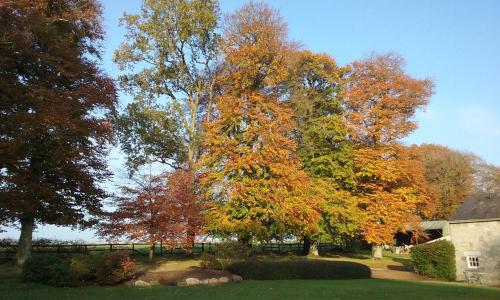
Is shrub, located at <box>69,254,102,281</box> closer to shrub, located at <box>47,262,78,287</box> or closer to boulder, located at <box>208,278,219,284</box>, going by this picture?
shrub, located at <box>47,262,78,287</box>

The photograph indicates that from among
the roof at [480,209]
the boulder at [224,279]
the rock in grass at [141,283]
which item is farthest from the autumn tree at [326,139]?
the rock in grass at [141,283]

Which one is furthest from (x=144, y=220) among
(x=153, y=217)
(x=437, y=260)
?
(x=437, y=260)

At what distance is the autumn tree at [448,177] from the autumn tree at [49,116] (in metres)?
50.6

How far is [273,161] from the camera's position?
33.1 m

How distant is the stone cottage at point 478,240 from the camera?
95.4ft

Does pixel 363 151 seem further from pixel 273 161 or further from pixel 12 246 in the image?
pixel 12 246

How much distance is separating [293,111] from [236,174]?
9657mm

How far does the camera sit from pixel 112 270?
20.1 m

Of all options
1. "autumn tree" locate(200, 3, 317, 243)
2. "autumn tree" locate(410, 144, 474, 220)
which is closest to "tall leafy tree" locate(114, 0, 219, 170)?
"autumn tree" locate(200, 3, 317, 243)

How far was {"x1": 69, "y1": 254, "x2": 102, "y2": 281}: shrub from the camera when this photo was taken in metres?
19.6

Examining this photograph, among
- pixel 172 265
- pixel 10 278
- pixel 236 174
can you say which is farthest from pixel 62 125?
pixel 236 174

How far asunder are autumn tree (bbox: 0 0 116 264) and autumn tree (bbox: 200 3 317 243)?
8123 millimetres

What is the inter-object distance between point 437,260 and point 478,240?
10.1 feet

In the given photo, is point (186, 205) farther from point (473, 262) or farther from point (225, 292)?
point (473, 262)
